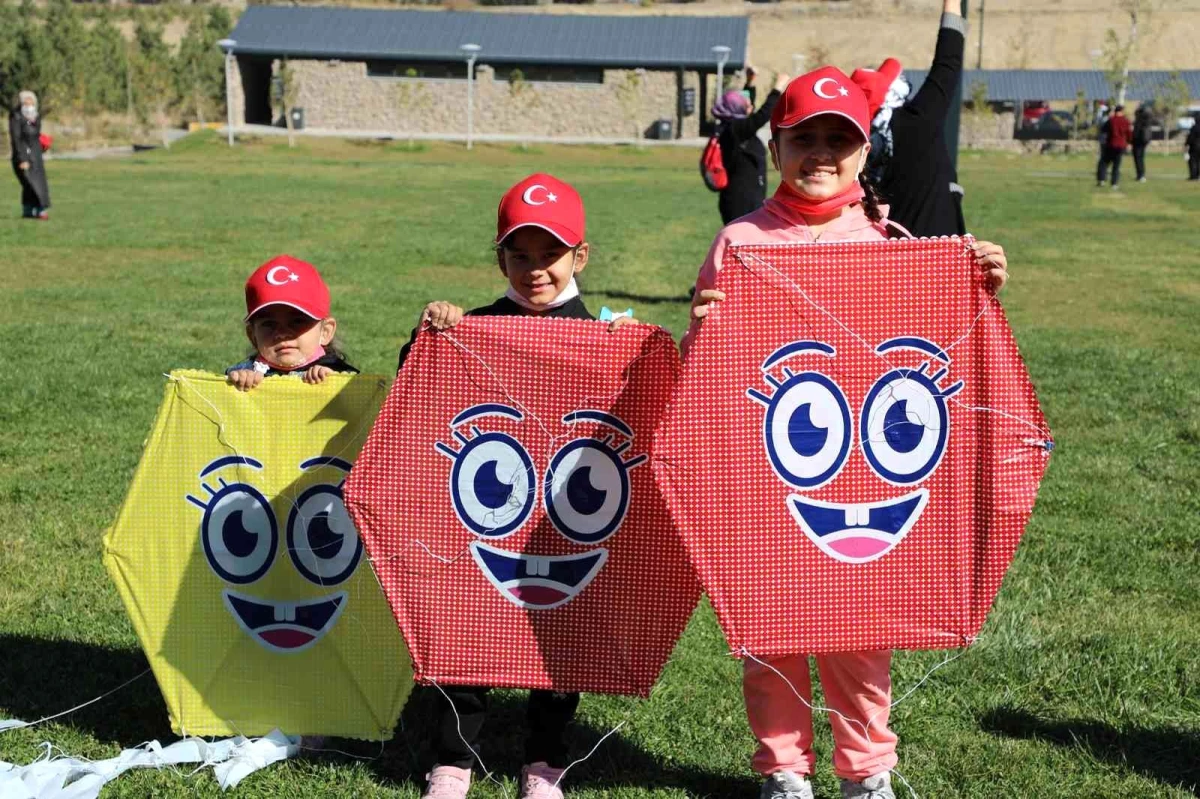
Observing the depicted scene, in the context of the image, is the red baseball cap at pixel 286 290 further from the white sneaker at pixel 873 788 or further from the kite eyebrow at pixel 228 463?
the white sneaker at pixel 873 788

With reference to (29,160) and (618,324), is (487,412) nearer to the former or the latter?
(618,324)

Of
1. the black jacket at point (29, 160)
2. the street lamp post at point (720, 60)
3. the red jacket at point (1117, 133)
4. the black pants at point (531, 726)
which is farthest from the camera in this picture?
the street lamp post at point (720, 60)

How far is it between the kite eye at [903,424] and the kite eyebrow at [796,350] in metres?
0.18

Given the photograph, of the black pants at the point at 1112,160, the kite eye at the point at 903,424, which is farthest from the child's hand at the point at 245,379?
the black pants at the point at 1112,160

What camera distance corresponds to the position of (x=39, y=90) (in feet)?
192

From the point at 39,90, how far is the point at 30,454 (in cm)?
5519

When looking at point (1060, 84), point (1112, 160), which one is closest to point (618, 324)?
point (1112, 160)

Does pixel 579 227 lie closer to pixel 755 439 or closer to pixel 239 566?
pixel 755 439

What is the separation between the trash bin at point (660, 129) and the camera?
68250 mm

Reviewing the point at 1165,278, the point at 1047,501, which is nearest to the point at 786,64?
the point at 1165,278

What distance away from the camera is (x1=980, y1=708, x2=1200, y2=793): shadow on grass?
182 inches

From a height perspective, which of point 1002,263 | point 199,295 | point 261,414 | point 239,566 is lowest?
point 199,295

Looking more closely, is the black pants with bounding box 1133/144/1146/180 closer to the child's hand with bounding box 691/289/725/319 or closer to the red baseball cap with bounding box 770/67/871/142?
the red baseball cap with bounding box 770/67/871/142

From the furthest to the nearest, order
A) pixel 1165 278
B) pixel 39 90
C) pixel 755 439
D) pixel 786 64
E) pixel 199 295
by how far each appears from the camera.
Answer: pixel 786 64 < pixel 39 90 < pixel 1165 278 < pixel 199 295 < pixel 755 439
